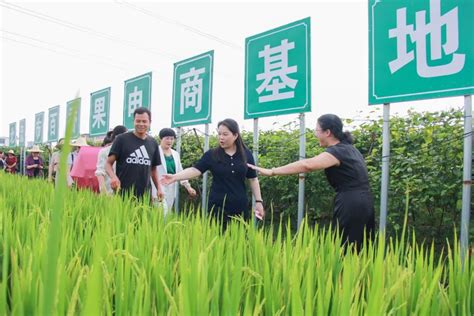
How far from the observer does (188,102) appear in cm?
596

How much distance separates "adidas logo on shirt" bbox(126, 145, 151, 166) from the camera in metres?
3.48

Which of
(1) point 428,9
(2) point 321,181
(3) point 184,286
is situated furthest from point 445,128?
(3) point 184,286

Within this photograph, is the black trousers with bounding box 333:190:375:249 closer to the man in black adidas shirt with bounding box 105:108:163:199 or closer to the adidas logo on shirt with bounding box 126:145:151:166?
the man in black adidas shirt with bounding box 105:108:163:199

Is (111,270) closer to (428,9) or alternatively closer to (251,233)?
(251,233)

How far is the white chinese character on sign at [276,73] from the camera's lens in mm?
4160

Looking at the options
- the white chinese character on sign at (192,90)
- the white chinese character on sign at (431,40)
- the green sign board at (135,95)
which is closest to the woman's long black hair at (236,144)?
the white chinese character on sign at (431,40)

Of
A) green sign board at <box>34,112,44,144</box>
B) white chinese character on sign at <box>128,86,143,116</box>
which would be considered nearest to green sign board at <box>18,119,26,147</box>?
green sign board at <box>34,112,44,144</box>

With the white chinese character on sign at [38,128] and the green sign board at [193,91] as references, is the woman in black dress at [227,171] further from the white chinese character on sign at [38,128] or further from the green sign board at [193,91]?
the white chinese character on sign at [38,128]

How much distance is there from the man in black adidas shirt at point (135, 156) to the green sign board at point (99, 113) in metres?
6.15

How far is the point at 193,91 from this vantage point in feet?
19.3

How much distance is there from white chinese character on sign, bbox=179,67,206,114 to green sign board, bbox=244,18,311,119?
3.95 feet

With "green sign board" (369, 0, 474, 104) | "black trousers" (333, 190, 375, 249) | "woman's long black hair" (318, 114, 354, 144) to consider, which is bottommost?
"black trousers" (333, 190, 375, 249)

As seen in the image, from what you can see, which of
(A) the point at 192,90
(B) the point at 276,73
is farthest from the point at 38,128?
(B) the point at 276,73

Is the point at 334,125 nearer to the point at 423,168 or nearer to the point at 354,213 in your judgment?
the point at 354,213
